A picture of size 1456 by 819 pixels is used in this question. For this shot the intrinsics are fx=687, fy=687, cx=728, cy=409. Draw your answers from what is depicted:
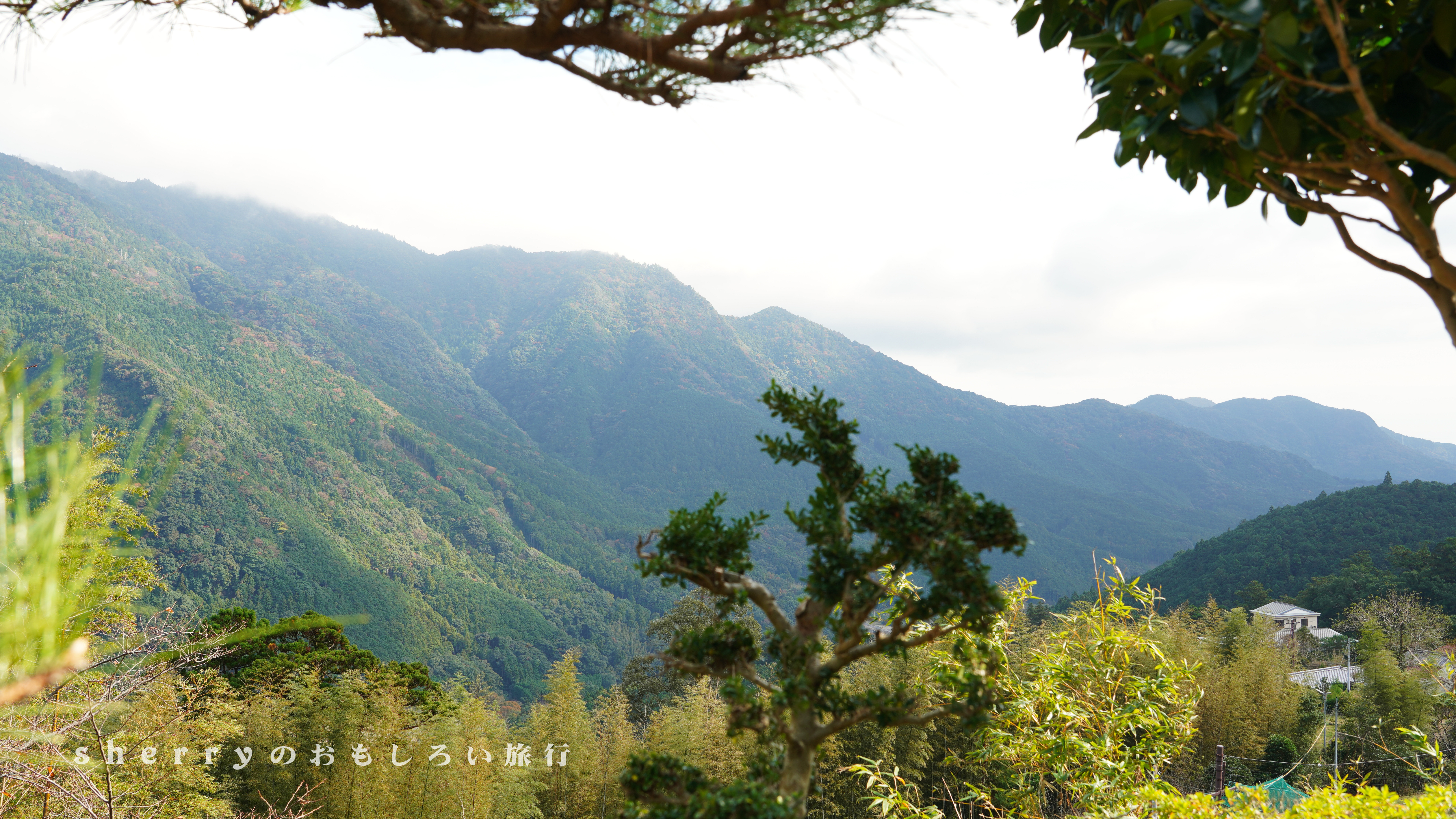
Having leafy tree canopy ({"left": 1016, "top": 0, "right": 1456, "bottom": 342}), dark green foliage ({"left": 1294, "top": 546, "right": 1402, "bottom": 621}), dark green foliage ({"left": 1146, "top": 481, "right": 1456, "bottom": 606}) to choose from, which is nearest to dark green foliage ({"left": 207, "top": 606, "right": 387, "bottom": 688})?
leafy tree canopy ({"left": 1016, "top": 0, "right": 1456, "bottom": 342})

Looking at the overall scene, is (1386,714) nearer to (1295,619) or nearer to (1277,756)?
(1277,756)

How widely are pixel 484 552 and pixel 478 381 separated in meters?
69.3

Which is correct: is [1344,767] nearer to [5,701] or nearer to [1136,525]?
[5,701]

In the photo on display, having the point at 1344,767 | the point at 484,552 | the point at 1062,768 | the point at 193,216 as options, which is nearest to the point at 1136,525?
the point at 484,552

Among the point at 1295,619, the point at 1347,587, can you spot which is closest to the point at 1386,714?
the point at 1295,619

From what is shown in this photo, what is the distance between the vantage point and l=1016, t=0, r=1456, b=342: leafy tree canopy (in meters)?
1.11

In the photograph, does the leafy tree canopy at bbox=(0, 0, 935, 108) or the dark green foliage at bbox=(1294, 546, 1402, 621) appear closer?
the leafy tree canopy at bbox=(0, 0, 935, 108)

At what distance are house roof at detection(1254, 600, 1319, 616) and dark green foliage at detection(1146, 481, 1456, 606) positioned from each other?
0.93 meters

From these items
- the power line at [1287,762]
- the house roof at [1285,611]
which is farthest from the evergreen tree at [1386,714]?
the house roof at [1285,611]

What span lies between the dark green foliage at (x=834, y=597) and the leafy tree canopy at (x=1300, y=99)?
0.88 m

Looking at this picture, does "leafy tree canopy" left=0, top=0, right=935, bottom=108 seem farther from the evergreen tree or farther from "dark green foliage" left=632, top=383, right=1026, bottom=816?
the evergreen tree

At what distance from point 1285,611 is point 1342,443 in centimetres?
19902

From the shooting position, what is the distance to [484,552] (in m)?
69.5

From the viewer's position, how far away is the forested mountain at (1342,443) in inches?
6196
